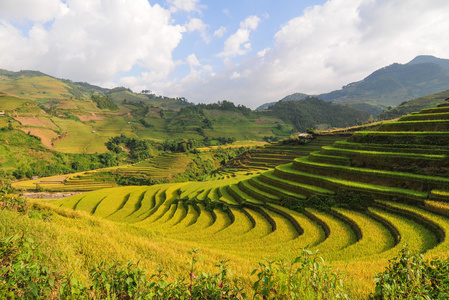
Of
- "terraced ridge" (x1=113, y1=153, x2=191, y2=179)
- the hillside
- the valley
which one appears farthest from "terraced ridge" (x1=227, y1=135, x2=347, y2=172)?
the hillside

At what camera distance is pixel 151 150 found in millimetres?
104438

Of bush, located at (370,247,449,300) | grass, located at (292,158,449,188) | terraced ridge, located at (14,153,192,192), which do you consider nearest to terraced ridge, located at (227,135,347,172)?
grass, located at (292,158,449,188)

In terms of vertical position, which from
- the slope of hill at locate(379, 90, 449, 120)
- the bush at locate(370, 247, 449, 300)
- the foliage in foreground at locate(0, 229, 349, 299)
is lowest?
the bush at locate(370, 247, 449, 300)

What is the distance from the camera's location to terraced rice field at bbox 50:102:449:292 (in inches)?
421

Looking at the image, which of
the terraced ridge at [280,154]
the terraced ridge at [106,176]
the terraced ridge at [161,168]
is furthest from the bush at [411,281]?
the terraced ridge at [161,168]

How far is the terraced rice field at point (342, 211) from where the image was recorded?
35.1 ft

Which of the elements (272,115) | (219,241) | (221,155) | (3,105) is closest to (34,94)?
(3,105)

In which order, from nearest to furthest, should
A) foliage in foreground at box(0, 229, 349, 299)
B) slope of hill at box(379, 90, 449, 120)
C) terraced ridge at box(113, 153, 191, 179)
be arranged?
foliage in foreground at box(0, 229, 349, 299)
terraced ridge at box(113, 153, 191, 179)
slope of hill at box(379, 90, 449, 120)

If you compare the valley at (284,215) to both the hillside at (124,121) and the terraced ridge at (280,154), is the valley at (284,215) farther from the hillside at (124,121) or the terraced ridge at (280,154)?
the hillside at (124,121)

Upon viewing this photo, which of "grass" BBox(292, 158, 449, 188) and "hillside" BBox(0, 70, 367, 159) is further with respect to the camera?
"hillside" BBox(0, 70, 367, 159)

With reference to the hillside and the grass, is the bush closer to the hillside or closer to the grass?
the grass

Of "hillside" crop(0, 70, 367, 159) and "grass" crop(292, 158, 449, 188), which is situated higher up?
"hillside" crop(0, 70, 367, 159)

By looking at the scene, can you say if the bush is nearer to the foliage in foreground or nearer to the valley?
the valley

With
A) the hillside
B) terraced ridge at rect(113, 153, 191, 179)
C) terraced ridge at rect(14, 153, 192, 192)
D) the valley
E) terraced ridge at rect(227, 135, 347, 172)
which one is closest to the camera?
the valley
